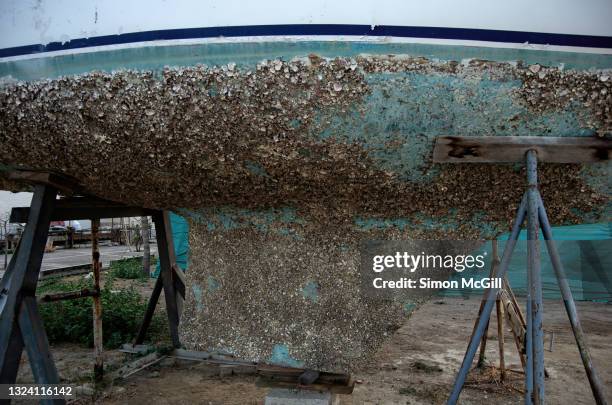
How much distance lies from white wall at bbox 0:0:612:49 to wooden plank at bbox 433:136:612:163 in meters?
0.40

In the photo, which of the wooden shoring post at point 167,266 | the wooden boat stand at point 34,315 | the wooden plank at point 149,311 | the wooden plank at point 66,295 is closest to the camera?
the wooden boat stand at point 34,315

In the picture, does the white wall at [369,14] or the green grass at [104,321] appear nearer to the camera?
the white wall at [369,14]

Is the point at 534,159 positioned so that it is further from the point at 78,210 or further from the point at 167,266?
the point at 167,266

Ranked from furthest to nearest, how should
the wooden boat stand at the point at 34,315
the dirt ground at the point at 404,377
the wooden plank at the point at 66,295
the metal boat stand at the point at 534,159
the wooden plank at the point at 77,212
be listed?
the dirt ground at the point at 404,377
the wooden plank at the point at 66,295
the wooden plank at the point at 77,212
the wooden boat stand at the point at 34,315
the metal boat stand at the point at 534,159

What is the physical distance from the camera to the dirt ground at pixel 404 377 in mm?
3855

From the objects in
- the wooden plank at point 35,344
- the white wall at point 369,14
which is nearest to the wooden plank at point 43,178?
the wooden plank at point 35,344

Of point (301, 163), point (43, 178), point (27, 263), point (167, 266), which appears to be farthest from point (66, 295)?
point (301, 163)

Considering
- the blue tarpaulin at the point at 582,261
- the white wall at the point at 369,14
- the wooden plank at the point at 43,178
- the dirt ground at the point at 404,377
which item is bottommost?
the dirt ground at the point at 404,377

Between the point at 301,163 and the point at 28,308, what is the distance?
1.78 metres

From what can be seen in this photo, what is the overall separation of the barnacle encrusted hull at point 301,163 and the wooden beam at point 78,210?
0.62 m

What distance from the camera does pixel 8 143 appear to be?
2.44 meters

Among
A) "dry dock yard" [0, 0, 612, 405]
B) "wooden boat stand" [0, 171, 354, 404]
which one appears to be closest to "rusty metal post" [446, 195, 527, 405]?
"dry dock yard" [0, 0, 612, 405]

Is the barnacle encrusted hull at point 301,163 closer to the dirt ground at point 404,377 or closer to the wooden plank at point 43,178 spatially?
the wooden plank at point 43,178

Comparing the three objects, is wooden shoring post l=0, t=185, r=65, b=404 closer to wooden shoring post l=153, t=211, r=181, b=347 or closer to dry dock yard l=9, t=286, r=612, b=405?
dry dock yard l=9, t=286, r=612, b=405
